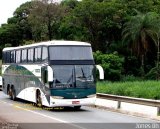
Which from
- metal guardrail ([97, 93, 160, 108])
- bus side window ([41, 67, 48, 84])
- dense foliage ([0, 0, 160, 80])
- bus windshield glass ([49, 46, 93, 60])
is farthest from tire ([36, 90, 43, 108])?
dense foliage ([0, 0, 160, 80])

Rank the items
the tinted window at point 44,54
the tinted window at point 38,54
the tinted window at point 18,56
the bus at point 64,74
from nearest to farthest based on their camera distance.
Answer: the bus at point 64,74, the tinted window at point 44,54, the tinted window at point 38,54, the tinted window at point 18,56

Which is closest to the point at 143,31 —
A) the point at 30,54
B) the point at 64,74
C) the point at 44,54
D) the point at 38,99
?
the point at 30,54

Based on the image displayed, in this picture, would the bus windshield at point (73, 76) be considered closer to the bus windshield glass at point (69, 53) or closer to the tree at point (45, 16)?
the bus windshield glass at point (69, 53)

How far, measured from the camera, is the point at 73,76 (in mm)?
22234

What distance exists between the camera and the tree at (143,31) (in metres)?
59.4

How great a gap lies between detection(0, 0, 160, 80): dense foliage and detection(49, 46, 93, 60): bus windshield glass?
32.6 metres

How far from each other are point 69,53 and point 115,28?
43059 mm

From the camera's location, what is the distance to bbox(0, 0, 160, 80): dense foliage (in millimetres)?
59969

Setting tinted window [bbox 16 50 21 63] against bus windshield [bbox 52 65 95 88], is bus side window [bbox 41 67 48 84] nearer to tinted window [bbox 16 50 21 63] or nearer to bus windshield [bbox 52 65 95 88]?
bus windshield [bbox 52 65 95 88]

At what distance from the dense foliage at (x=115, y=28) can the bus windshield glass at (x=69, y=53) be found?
107 feet

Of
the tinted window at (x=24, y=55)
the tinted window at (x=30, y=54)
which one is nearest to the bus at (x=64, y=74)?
the tinted window at (x=30, y=54)

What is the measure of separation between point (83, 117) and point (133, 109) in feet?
13.1

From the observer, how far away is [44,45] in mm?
23594

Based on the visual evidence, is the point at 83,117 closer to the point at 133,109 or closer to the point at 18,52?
the point at 133,109
